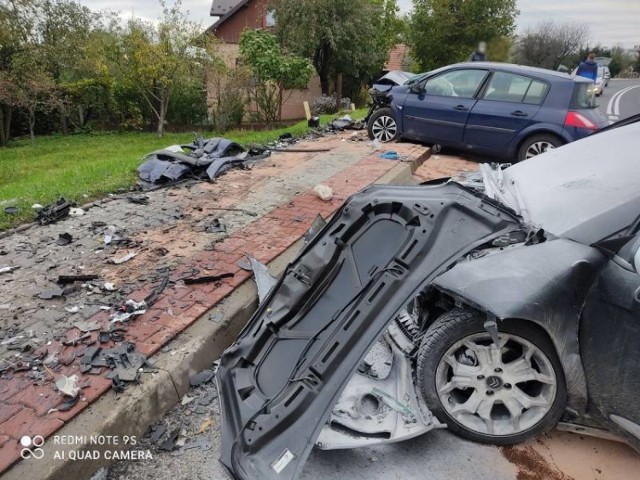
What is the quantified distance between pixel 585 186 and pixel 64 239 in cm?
482

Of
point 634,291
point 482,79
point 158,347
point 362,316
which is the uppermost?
point 482,79

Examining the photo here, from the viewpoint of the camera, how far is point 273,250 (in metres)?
4.57

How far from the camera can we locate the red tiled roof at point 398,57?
28817mm

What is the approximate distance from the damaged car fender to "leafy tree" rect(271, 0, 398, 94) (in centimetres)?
1938

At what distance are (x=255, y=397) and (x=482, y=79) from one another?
7519mm

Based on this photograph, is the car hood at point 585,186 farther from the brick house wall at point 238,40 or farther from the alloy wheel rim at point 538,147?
the brick house wall at point 238,40

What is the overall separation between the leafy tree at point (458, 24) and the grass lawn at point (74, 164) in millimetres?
10655

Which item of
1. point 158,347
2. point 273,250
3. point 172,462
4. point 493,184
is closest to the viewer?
point 172,462

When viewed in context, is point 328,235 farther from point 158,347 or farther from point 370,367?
point 158,347

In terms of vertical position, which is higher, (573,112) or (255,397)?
(573,112)

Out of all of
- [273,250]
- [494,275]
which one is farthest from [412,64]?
[494,275]

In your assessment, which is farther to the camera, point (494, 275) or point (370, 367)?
point (370, 367)

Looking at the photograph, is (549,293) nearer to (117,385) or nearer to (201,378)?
(201,378)

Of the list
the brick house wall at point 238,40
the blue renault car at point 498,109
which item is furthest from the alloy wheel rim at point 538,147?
the brick house wall at point 238,40
